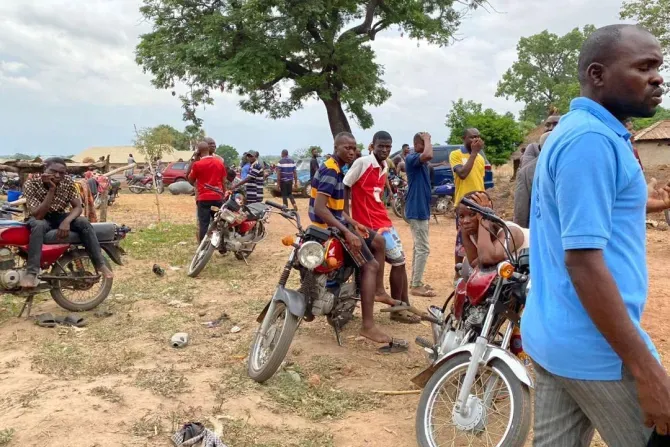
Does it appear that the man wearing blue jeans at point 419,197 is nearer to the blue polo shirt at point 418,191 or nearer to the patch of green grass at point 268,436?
the blue polo shirt at point 418,191

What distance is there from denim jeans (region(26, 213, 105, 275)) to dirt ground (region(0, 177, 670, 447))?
1.83 feet

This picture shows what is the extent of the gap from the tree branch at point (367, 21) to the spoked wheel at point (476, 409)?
18790 mm

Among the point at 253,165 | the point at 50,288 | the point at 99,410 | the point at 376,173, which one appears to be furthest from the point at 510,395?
the point at 253,165

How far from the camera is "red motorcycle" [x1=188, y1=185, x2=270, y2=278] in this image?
7.38 meters

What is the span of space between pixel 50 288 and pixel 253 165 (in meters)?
5.81

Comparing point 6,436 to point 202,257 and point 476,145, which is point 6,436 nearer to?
point 202,257

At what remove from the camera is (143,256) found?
855cm

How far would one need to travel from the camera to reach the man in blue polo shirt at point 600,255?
4.54 feet

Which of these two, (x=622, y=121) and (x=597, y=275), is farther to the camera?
(x=622, y=121)

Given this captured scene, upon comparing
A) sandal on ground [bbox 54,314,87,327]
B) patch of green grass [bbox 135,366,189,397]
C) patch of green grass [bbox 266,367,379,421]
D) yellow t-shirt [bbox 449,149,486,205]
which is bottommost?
patch of green grass [bbox 266,367,379,421]

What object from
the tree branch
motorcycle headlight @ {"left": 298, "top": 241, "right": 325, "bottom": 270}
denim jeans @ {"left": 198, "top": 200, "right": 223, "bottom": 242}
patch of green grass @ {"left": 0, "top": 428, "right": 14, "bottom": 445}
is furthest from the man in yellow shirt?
the tree branch

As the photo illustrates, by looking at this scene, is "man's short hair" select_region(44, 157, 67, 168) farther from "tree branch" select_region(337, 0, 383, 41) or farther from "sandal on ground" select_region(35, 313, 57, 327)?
"tree branch" select_region(337, 0, 383, 41)

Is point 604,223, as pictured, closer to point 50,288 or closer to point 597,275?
point 597,275

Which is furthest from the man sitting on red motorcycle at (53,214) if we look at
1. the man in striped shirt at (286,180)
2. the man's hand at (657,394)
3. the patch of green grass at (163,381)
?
the man in striped shirt at (286,180)
